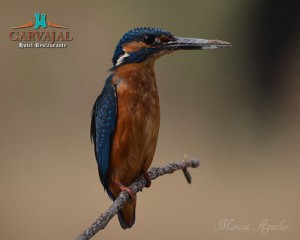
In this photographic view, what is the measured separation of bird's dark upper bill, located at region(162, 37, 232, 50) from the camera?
1.41 metres

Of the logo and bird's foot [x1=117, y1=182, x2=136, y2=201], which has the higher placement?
the logo

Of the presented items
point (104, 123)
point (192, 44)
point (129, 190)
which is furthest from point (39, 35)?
point (192, 44)

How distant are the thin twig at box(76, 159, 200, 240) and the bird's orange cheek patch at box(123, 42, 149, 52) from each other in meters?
0.29

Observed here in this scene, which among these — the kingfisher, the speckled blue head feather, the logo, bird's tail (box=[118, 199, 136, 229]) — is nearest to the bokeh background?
the logo

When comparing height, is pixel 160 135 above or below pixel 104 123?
below

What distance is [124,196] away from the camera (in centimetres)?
159

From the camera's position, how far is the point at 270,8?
5109mm

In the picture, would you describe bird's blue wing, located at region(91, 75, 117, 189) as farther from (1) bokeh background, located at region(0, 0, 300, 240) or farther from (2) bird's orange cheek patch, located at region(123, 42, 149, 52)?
(1) bokeh background, located at region(0, 0, 300, 240)

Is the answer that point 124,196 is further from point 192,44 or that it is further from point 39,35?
point 39,35

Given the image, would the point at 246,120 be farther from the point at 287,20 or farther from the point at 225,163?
the point at 287,20

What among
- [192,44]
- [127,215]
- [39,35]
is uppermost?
[39,35]

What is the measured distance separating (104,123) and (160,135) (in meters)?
2.23

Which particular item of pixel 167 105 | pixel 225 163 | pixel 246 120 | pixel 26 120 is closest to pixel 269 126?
pixel 246 120

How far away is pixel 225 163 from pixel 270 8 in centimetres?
153
